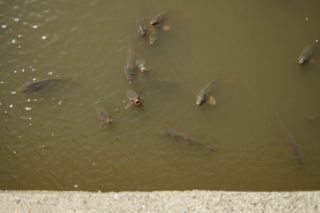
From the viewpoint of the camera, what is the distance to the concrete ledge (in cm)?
477

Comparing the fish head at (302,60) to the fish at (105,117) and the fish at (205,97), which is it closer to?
the fish at (205,97)

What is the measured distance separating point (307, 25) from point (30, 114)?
3.30 meters

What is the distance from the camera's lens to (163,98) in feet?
18.6

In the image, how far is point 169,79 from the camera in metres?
5.76

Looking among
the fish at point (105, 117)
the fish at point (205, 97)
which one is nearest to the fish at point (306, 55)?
the fish at point (205, 97)

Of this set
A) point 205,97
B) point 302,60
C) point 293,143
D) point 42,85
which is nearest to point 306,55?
point 302,60

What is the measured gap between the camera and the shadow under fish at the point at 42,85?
5.77 m

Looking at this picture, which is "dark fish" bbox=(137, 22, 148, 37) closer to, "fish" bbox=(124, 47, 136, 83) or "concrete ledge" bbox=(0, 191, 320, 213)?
"fish" bbox=(124, 47, 136, 83)

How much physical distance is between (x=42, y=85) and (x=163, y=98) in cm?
136

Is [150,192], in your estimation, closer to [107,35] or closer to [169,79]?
[169,79]

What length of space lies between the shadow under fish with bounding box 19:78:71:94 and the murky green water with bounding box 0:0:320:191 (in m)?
0.06

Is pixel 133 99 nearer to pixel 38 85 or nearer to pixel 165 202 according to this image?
pixel 38 85

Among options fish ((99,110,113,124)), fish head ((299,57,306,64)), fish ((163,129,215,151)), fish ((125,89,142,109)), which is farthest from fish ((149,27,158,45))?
fish head ((299,57,306,64))

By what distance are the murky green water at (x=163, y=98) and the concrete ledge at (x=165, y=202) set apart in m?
0.35
